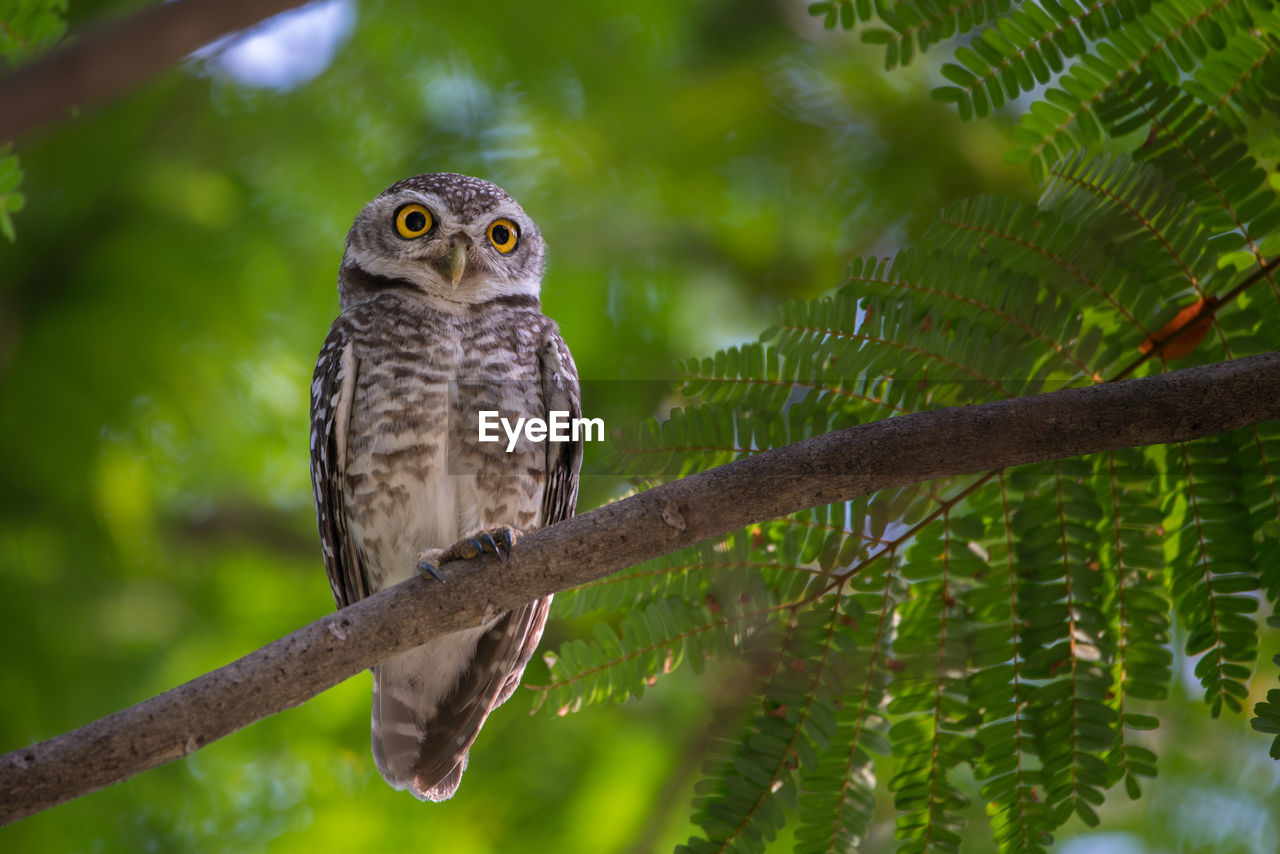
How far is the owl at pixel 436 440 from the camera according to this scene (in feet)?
8.70

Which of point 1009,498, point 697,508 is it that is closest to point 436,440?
point 697,508

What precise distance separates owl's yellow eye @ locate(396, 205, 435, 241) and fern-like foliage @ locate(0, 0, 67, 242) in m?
0.91

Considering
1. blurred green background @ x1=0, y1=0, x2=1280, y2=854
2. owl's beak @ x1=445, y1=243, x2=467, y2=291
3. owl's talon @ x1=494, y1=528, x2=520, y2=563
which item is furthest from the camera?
blurred green background @ x1=0, y1=0, x2=1280, y2=854

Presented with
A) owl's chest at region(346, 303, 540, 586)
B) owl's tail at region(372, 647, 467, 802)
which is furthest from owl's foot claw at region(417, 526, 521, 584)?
→ owl's chest at region(346, 303, 540, 586)

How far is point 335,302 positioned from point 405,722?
1.95 meters

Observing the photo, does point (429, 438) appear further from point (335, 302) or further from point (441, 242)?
point (335, 302)

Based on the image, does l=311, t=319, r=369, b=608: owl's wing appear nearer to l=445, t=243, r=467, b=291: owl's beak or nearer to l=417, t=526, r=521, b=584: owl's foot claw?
l=445, t=243, r=467, b=291: owl's beak

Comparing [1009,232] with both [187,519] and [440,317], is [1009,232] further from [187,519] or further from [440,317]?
[187,519]

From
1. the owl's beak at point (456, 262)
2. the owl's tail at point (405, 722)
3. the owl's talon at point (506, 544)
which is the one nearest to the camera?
the owl's talon at point (506, 544)

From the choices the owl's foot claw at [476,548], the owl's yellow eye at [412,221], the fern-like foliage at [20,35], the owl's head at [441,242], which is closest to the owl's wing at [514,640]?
the owl's head at [441,242]

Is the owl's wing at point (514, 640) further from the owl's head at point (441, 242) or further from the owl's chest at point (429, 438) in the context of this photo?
the owl's head at point (441, 242)

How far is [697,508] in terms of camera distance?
177 cm

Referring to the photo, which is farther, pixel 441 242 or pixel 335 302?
pixel 335 302

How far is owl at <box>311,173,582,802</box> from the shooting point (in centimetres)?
265
